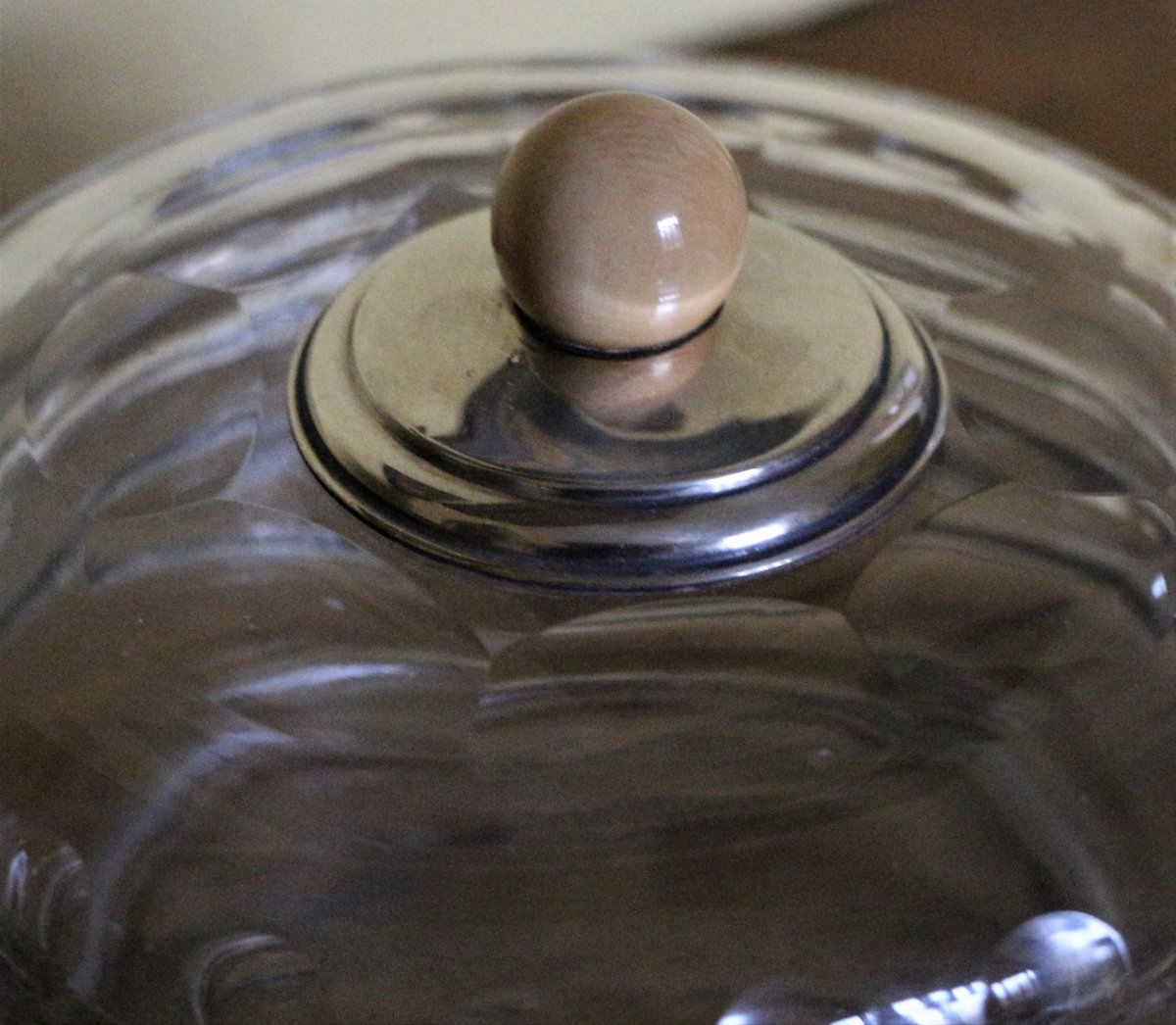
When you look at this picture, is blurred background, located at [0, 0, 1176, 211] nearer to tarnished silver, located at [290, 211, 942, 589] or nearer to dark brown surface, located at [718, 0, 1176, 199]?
dark brown surface, located at [718, 0, 1176, 199]

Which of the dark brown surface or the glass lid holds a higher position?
the dark brown surface

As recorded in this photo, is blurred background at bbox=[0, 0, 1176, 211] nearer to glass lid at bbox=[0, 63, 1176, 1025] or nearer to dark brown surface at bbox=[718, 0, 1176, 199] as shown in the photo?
dark brown surface at bbox=[718, 0, 1176, 199]

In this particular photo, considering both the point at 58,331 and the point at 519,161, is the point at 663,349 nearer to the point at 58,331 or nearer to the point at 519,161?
the point at 519,161

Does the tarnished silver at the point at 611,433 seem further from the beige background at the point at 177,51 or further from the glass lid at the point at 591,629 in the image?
the beige background at the point at 177,51

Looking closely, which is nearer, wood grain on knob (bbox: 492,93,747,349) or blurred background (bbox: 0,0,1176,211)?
wood grain on knob (bbox: 492,93,747,349)

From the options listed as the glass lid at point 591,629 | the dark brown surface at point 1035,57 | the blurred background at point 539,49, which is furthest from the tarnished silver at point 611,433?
the dark brown surface at point 1035,57

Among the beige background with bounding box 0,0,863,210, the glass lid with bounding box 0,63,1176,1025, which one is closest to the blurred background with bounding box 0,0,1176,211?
the beige background with bounding box 0,0,863,210

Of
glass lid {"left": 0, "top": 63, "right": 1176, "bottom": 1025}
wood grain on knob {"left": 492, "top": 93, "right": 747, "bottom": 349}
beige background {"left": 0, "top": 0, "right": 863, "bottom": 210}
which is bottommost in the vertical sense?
glass lid {"left": 0, "top": 63, "right": 1176, "bottom": 1025}
